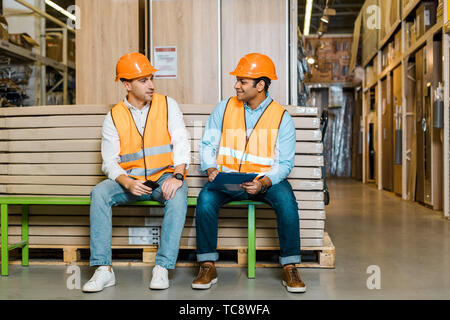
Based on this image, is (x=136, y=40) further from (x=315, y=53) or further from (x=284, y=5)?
(x=315, y=53)

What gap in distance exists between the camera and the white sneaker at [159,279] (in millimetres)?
3006

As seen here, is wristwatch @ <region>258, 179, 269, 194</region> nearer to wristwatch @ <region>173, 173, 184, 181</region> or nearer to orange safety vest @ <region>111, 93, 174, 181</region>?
wristwatch @ <region>173, 173, 184, 181</region>

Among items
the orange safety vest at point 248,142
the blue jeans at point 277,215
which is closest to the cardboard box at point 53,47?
the orange safety vest at point 248,142

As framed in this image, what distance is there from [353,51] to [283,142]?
11533 millimetres

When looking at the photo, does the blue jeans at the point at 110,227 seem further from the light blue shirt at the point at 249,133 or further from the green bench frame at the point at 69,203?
the light blue shirt at the point at 249,133

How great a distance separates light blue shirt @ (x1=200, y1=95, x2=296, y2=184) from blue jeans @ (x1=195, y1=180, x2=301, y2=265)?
115mm

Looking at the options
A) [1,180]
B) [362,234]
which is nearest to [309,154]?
[362,234]

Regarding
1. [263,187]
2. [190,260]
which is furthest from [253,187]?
[190,260]

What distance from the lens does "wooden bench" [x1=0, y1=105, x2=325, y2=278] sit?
3.72 meters

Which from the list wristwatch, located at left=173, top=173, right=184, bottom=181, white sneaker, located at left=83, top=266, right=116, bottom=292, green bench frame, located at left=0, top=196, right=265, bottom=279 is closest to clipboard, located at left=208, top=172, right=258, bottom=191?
green bench frame, located at left=0, top=196, right=265, bottom=279

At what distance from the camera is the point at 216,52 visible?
4.98m

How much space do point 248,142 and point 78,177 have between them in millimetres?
1532

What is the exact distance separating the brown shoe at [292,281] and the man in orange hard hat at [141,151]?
813mm
